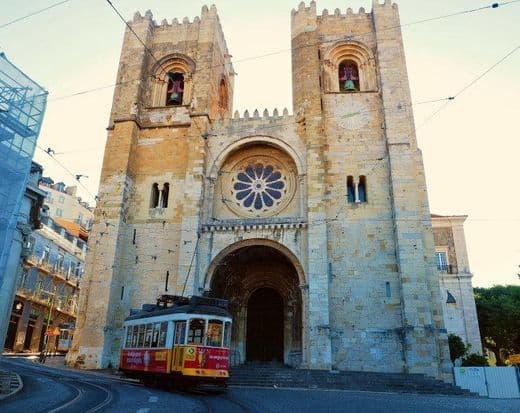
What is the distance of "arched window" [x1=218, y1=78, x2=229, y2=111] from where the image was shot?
76.4 ft

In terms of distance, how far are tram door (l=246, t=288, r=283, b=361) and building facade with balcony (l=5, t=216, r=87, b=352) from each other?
14905 millimetres

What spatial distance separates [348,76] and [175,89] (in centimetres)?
832

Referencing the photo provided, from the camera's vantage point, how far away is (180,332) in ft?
34.8

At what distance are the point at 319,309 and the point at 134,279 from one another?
759 cm

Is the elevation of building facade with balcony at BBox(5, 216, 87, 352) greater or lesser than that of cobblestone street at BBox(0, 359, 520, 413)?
greater

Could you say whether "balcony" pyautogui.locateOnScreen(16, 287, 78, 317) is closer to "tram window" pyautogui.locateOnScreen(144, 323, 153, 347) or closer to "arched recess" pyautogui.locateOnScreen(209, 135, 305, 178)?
"arched recess" pyautogui.locateOnScreen(209, 135, 305, 178)

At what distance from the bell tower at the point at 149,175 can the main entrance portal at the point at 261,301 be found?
8.56 feet

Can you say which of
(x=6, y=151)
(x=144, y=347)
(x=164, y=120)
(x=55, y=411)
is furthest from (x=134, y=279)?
(x=55, y=411)

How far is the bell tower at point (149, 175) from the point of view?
1662 cm

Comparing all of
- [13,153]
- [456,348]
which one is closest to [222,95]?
[13,153]

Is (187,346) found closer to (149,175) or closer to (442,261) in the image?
(149,175)

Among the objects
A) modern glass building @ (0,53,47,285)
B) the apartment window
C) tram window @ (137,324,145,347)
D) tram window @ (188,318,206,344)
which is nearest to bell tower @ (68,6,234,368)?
tram window @ (137,324,145,347)

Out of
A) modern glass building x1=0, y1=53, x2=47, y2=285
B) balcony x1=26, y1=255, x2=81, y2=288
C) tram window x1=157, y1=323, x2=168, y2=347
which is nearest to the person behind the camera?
modern glass building x1=0, y1=53, x2=47, y2=285

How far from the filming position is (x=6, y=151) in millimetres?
9398
